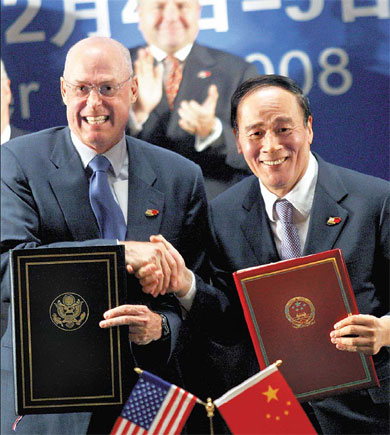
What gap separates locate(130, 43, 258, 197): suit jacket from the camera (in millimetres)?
3732

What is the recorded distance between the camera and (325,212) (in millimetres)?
3664

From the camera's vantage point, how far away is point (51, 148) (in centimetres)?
370

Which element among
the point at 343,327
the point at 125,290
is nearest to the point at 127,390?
the point at 125,290

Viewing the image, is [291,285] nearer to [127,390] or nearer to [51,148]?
[127,390]

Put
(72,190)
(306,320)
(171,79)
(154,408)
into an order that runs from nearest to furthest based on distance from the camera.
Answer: (154,408) → (306,320) → (72,190) → (171,79)

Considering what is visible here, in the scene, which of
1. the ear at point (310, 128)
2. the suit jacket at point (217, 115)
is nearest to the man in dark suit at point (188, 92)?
the suit jacket at point (217, 115)

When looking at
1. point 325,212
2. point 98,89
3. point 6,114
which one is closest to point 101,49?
point 98,89

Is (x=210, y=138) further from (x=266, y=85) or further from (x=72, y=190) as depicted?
(x=72, y=190)

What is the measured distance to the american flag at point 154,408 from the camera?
3430 millimetres

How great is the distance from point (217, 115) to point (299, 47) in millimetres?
561

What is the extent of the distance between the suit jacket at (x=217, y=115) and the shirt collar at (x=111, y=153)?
116 mm

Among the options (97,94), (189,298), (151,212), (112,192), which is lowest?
(189,298)

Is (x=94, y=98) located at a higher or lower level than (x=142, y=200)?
higher

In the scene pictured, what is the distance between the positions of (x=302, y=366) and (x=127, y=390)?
0.88m
